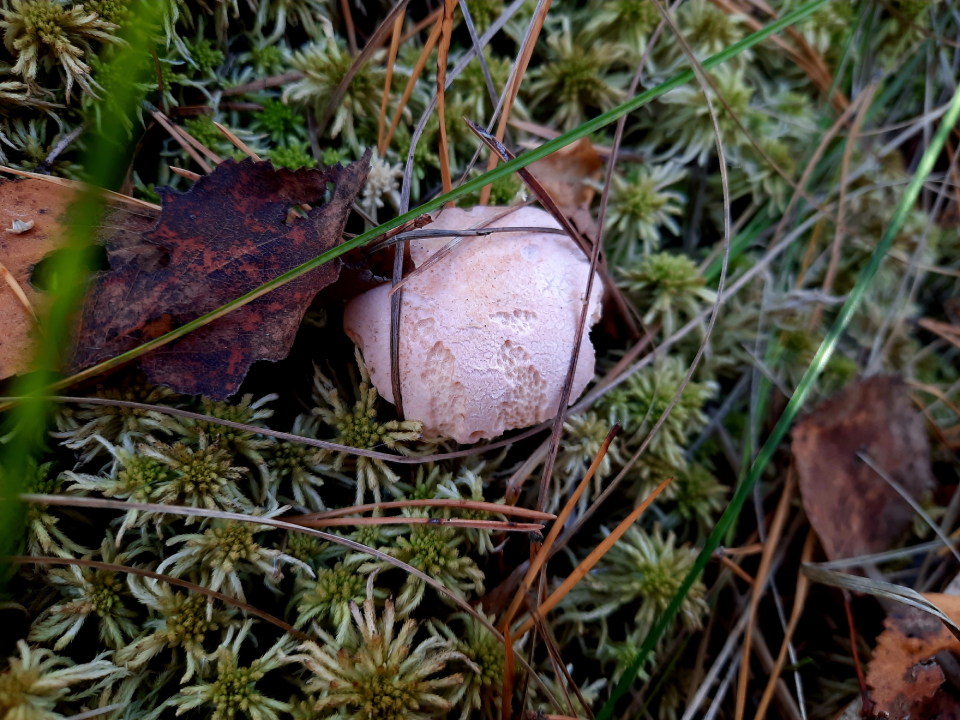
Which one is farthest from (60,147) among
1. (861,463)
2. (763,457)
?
(861,463)

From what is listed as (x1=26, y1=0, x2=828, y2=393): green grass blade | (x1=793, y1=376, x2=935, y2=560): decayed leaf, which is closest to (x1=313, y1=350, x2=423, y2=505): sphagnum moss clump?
(x1=26, y1=0, x2=828, y2=393): green grass blade

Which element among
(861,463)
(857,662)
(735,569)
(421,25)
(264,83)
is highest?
(421,25)

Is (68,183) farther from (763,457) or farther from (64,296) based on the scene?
(763,457)

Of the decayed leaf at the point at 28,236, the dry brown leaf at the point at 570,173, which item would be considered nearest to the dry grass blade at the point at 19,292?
the decayed leaf at the point at 28,236

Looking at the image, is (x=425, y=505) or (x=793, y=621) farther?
(x=793, y=621)

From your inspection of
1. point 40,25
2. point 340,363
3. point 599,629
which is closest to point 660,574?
point 599,629

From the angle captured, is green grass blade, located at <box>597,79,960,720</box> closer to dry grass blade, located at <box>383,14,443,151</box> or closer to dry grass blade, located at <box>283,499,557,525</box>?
dry grass blade, located at <box>283,499,557,525</box>

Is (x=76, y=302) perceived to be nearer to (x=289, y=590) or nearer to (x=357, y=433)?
(x=357, y=433)

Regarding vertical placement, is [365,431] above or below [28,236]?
below
